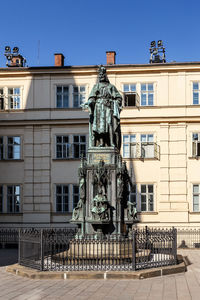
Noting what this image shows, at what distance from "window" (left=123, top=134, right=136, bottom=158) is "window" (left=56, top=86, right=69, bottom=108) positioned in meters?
4.79

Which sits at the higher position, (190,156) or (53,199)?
(190,156)

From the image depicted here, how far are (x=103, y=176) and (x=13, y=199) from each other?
18355mm

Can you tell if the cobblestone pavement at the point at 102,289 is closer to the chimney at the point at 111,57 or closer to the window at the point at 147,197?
the window at the point at 147,197

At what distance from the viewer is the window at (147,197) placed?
3203cm

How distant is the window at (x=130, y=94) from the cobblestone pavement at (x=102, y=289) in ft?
66.8

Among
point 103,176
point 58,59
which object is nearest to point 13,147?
point 58,59

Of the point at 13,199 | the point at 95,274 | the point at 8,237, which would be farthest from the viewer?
the point at 13,199

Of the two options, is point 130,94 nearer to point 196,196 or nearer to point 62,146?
point 62,146

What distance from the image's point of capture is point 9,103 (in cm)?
3397

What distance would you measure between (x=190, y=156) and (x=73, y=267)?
63.8ft

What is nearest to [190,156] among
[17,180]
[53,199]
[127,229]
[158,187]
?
[158,187]

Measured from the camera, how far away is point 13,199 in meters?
33.0

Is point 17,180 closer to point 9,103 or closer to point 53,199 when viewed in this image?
point 53,199

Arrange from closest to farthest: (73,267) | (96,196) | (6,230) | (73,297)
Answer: (73,297) → (73,267) → (96,196) → (6,230)
